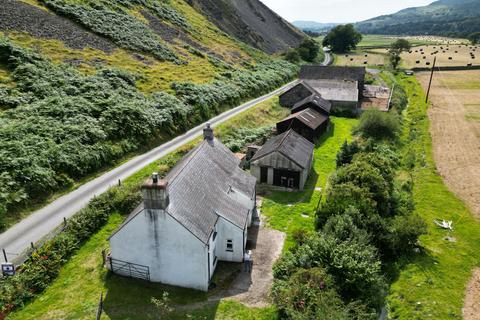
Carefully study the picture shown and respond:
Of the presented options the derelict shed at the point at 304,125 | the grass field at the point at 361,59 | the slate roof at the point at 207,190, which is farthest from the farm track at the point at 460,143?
the grass field at the point at 361,59

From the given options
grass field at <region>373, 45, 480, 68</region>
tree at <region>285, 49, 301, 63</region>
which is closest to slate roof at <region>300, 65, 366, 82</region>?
tree at <region>285, 49, 301, 63</region>

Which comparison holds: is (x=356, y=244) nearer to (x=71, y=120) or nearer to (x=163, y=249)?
(x=163, y=249)

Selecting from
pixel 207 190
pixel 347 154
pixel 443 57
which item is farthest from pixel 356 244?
pixel 443 57

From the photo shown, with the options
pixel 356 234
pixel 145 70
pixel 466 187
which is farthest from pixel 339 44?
pixel 356 234

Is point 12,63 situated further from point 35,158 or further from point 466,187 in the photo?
point 466,187

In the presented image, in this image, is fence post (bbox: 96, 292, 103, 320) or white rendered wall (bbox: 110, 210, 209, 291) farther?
white rendered wall (bbox: 110, 210, 209, 291)

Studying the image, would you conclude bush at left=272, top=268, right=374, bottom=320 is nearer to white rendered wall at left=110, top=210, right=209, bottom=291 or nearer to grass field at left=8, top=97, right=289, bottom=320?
grass field at left=8, top=97, right=289, bottom=320
